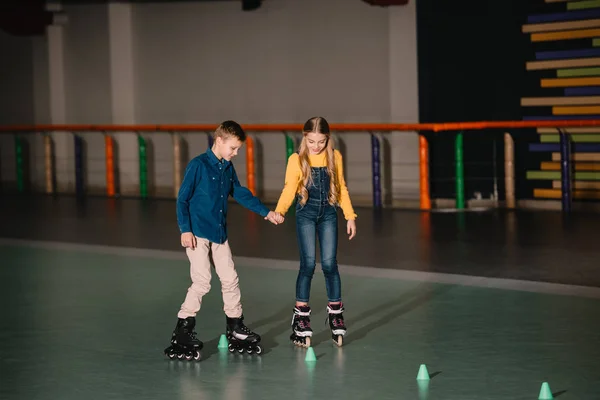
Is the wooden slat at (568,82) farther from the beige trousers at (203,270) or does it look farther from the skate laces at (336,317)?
the beige trousers at (203,270)

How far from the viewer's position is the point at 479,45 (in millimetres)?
18766

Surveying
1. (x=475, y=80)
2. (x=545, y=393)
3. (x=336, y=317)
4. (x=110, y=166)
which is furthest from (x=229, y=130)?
(x=110, y=166)

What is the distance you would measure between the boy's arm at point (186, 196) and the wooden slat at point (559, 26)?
10455mm

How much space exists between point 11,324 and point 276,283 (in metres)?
2.79

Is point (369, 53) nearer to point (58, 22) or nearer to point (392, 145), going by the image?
point (392, 145)

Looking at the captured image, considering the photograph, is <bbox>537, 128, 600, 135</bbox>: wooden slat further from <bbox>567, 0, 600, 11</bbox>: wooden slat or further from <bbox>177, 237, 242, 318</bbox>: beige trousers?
<bbox>177, 237, 242, 318</bbox>: beige trousers

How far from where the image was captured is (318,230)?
8852mm

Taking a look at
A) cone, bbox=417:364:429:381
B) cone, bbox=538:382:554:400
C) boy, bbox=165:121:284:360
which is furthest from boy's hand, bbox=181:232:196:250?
cone, bbox=538:382:554:400

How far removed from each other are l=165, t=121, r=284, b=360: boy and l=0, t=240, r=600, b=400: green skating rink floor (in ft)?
0.47

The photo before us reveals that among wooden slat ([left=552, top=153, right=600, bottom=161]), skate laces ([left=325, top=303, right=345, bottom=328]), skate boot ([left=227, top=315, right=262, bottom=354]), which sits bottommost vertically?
skate boot ([left=227, top=315, right=262, bottom=354])

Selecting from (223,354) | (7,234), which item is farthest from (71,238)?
(223,354)

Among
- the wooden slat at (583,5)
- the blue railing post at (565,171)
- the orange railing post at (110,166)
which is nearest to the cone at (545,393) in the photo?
the blue railing post at (565,171)

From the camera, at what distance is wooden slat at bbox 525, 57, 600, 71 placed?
57.8 feet

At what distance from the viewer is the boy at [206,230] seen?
8391 mm
